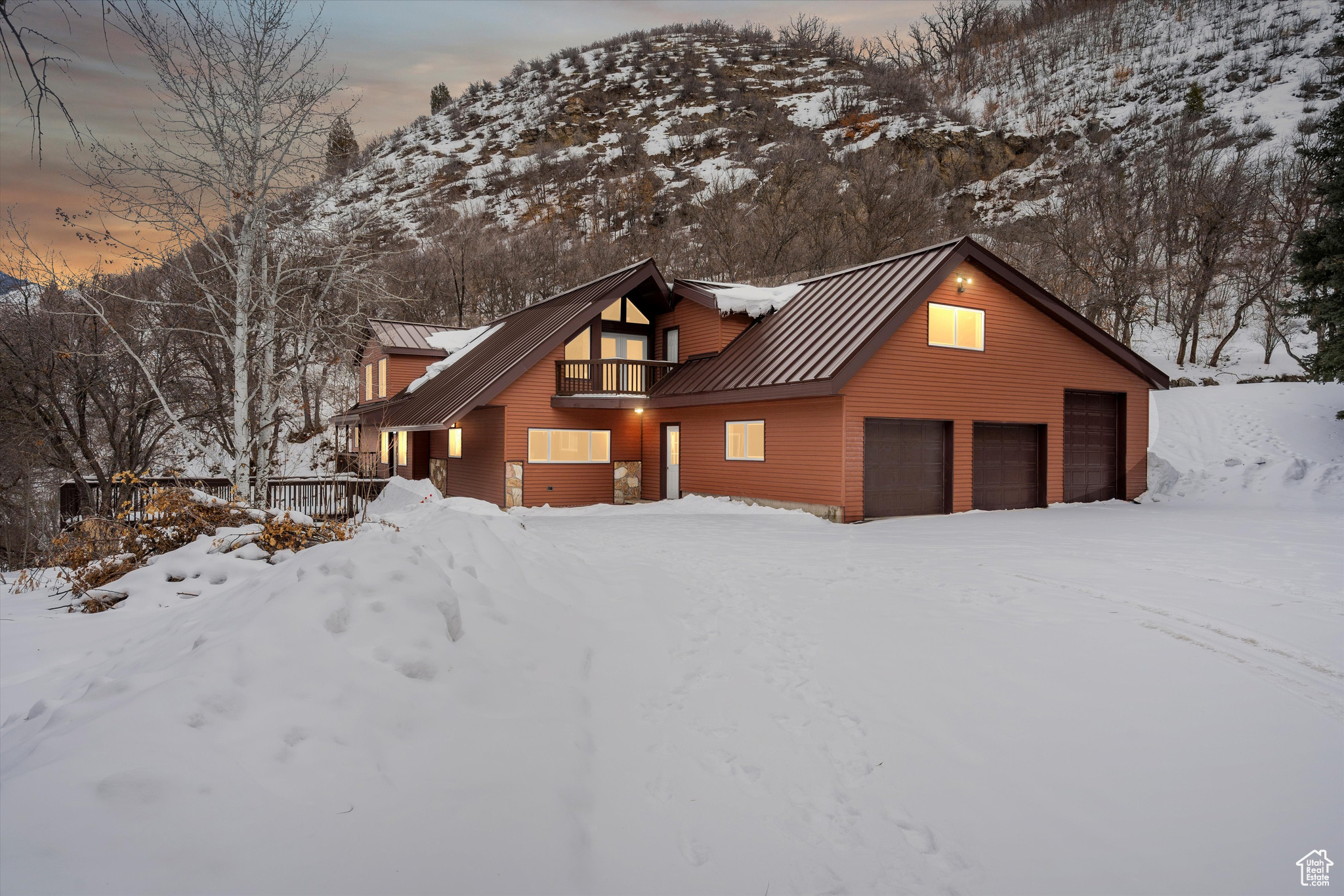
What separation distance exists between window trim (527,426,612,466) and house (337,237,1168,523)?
50mm

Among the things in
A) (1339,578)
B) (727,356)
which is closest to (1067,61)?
(727,356)

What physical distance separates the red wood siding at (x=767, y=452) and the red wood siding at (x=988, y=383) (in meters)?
0.48

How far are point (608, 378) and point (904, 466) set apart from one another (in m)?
8.44

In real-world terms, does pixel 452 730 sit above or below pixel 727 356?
below

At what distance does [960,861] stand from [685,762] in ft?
4.87

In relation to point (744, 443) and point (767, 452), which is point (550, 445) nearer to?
point (744, 443)

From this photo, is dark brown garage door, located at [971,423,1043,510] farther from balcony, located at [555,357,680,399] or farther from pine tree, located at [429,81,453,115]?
pine tree, located at [429,81,453,115]

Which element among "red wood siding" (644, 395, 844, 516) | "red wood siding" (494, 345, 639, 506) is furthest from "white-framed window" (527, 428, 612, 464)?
"red wood siding" (644, 395, 844, 516)

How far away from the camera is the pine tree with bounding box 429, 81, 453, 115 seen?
101850 millimetres

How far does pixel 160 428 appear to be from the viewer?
19.7 m

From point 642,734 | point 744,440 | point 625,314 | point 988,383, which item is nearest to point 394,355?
point 625,314

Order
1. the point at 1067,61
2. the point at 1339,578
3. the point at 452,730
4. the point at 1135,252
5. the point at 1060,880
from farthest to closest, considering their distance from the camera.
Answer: the point at 1067,61 → the point at 1135,252 → the point at 1339,578 → the point at 452,730 → the point at 1060,880

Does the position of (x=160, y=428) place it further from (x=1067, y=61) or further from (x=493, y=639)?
(x=1067, y=61)

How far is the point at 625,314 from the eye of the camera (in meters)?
20.5
